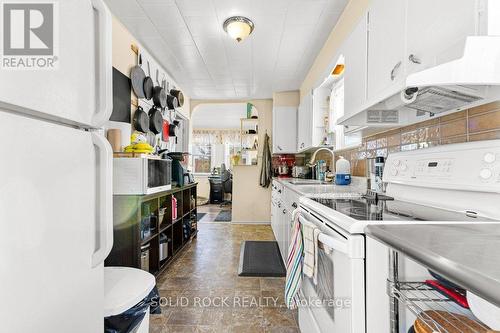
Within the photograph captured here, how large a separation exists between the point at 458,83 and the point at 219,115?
6.28 meters

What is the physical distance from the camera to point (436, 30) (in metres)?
0.91

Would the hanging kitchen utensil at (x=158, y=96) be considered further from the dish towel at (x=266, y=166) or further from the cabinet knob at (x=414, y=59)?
the cabinet knob at (x=414, y=59)

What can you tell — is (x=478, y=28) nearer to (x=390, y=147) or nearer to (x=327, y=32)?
(x=390, y=147)

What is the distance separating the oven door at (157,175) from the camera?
7.04 feet

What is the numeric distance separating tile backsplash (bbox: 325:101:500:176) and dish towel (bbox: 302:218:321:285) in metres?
0.79

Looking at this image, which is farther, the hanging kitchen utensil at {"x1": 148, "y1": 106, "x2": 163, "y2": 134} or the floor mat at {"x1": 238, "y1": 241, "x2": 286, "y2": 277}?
the hanging kitchen utensil at {"x1": 148, "y1": 106, "x2": 163, "y2": 134}

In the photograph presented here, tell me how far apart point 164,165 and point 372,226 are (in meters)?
2.20

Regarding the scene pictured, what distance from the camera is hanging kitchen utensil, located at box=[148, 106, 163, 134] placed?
10.00ft

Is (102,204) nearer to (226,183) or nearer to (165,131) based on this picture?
(165,131)

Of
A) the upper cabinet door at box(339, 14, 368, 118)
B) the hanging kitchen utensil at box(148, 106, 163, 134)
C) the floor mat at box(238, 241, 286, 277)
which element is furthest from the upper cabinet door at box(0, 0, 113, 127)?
the hanging kitchen utensil at box(148, 106, 163, 134)

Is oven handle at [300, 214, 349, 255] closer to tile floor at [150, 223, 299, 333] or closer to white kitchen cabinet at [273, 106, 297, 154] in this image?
tile floor at [150, 223, 299, 333]

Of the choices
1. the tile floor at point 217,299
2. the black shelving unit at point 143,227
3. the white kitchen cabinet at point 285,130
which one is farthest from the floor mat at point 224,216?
the tile floor at point 217,299

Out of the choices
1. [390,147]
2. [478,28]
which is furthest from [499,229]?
[390,147]

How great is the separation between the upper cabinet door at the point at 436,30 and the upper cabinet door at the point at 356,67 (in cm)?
40
